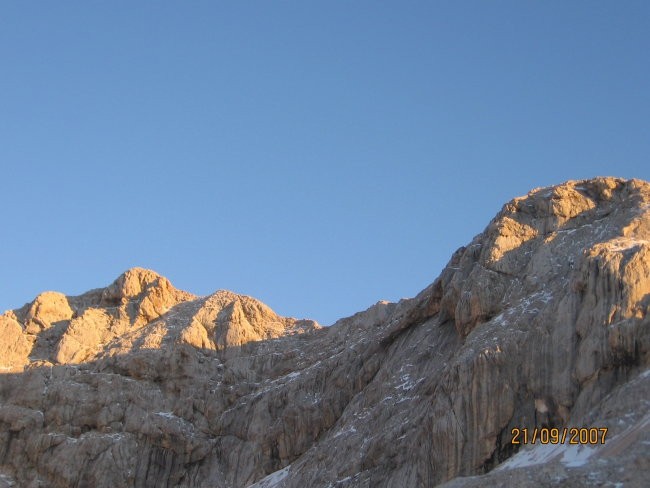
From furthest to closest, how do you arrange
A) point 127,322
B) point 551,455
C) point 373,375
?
point 127,322 < point 373,375 < point 551,455

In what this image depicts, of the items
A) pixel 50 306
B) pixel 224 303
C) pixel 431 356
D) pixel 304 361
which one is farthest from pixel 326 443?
pixel 50 306

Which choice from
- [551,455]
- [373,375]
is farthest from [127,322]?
[551,455]

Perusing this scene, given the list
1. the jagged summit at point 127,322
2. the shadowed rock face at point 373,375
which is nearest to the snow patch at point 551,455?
the shadowed rock face at point 373,375

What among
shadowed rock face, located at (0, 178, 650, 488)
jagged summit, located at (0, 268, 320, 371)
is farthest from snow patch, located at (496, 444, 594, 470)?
jagged summit, located at (0, 268, 320, 371)

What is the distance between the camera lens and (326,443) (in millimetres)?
77812

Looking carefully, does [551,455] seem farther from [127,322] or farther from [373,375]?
[127,322]

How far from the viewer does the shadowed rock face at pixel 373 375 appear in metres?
61.1

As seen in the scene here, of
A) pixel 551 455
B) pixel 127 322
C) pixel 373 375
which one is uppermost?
pixel 127 322

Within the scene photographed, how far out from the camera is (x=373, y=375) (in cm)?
8469

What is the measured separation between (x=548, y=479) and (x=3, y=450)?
5515cm

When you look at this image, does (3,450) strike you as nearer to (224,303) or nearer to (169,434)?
(169,434)

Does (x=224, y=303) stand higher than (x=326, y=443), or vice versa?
(x=224, y=303)

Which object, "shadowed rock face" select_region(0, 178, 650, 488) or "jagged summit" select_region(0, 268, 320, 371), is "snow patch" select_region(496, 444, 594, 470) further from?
"jagged summit" select_region(0, 268, 320, 371)

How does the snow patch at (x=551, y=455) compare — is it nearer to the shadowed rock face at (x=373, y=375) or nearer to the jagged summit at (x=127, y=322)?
the shadowed rock face at (x=373, y=375)
